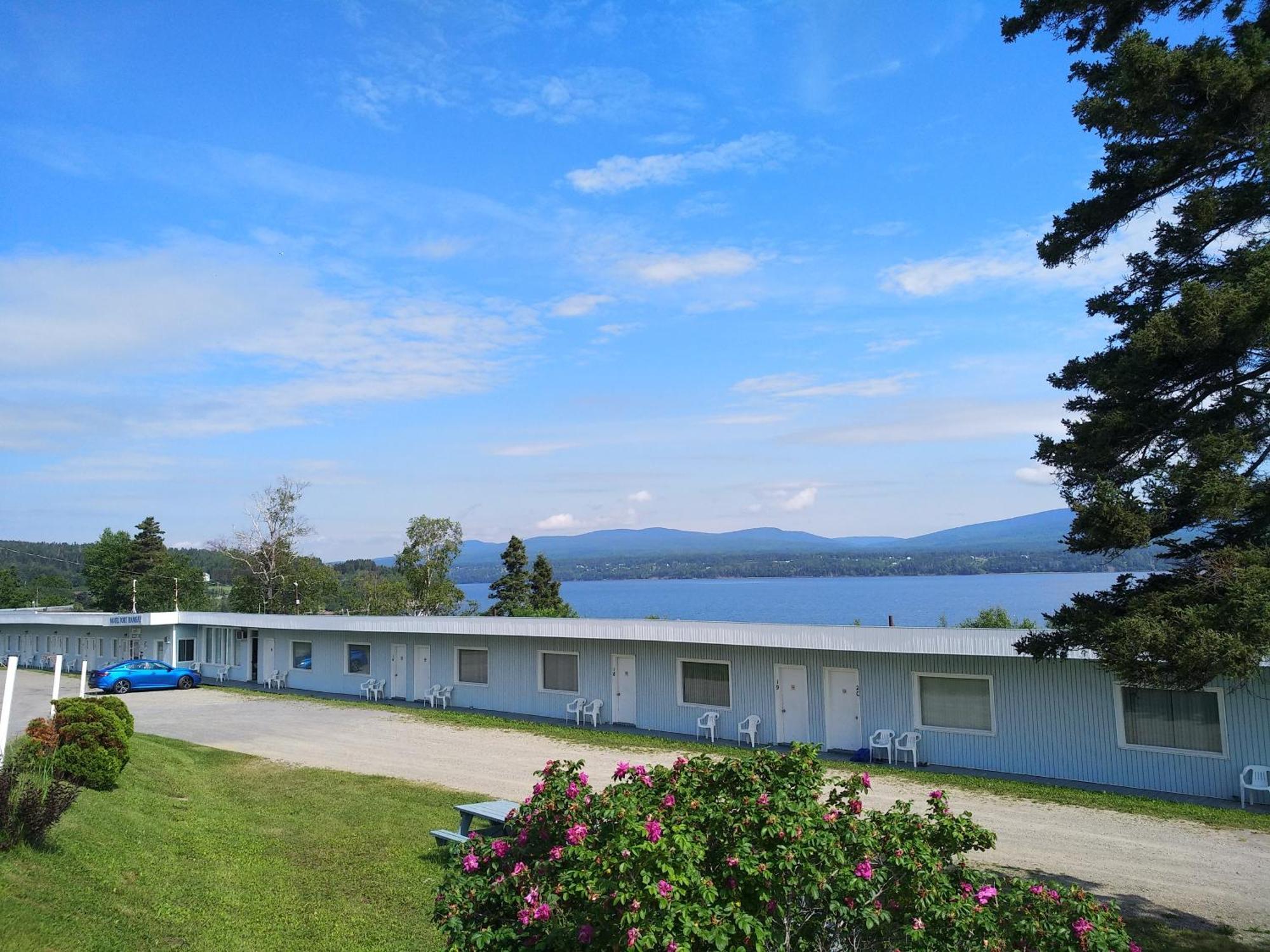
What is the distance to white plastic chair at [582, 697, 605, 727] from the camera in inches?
835

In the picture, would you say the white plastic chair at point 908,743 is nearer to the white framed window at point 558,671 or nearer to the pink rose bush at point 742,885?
the white framed window at point 558,671

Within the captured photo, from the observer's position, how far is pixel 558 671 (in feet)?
74.4

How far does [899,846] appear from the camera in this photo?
16.1 feet

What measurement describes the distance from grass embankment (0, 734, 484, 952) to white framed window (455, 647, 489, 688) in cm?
1047

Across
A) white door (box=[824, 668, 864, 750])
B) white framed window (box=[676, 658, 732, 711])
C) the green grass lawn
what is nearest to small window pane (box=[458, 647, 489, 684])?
white framed window (box=[676, 658, 732, 711])

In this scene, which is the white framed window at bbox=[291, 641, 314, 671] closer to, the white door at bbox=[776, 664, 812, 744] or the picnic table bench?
the white door at bbox=[776, 664, 812, 744]

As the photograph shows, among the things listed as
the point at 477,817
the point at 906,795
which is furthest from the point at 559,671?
the point at 477,817

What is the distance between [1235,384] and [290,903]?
10.2m

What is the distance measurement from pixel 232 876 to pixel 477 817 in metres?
2.80

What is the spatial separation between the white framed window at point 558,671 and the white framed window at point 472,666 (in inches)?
86.4

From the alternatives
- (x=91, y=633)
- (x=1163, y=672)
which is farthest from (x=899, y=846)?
(x=91, y=633)

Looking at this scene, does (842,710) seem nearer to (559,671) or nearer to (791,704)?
(791,704)

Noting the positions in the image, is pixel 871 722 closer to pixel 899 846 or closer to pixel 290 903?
pixel 290 903

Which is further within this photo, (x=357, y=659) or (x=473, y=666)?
(x=357, y=659)
